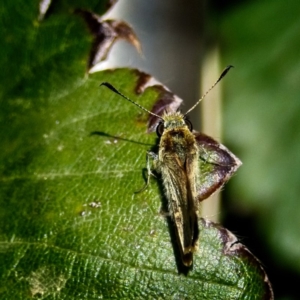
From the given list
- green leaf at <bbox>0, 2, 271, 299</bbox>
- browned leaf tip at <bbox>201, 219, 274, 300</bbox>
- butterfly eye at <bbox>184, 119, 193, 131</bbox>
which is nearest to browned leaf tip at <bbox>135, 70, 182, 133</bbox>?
green leaf at <bbox>0, 2, 271, 299</bbox>

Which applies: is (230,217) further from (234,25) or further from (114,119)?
(114,119)

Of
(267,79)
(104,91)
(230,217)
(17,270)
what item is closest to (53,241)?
(17,270)

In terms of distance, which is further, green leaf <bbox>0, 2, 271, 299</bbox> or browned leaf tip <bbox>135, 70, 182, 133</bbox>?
browned leaf tip <bbox>135, 70, 182, 133</bbox>

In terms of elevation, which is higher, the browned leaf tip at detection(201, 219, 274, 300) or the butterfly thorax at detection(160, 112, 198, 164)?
the butterfly thorax at detection(160, 112, 198, 164)

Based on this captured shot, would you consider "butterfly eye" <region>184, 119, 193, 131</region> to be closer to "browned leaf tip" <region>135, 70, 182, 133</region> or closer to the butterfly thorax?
the butterfly thorax

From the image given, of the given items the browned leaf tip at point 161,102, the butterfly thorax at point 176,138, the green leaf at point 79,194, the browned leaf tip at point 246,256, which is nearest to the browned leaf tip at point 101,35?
the green leaf at point 79,194

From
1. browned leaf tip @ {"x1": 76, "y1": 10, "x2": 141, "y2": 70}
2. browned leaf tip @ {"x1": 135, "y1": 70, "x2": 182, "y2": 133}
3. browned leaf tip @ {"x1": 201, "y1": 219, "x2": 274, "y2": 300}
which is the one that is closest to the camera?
browned leaf tip @ {"x1": 201, "y1": 219, "x2": 274, "y2": 300}
